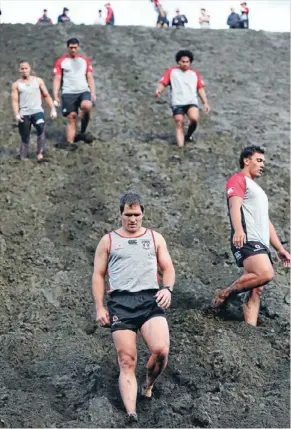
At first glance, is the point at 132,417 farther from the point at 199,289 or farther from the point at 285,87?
the point at 285,87

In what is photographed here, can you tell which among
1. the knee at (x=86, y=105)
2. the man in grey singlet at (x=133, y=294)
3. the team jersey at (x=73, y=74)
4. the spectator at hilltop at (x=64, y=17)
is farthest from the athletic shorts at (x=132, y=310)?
the spectator at hilltop at (x=64, y=17)

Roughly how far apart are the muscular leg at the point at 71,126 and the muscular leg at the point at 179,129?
1.70m

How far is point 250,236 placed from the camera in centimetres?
688

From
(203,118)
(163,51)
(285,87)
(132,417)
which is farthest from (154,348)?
(163,51)

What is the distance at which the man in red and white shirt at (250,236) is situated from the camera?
6.78m

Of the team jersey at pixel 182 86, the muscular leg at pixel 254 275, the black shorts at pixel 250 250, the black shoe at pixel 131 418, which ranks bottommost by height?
the black shoe at pixel 131 418

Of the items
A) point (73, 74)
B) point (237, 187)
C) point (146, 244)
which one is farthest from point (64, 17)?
point (146, 244)

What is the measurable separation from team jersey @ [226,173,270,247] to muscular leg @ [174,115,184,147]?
189 inches

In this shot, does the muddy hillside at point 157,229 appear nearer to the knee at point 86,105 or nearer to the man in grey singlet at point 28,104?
the man in grey singlet at point 28,104

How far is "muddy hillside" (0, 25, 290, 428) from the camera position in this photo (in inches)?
233

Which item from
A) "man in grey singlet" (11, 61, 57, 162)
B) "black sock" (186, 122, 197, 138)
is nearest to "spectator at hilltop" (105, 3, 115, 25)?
"black sock" (186, 122, 197, 138)

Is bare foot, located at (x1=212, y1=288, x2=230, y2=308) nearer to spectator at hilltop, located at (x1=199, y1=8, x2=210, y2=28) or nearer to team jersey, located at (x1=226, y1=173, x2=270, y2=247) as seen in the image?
team jersey, located at (x1=226, y1=173, x2=270, y2=247)

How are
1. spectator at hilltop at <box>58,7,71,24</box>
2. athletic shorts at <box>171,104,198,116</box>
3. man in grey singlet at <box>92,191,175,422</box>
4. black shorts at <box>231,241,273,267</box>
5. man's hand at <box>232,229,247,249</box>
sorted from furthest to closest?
spectator at hilltop at <box>58,7,71,24</box>, athletic shorts at <box>171,104,198,116</box>, black shorts at <box>231,241,273,267</box>, man's hand at <box>232,229,247,249</box>, man in grey singlet at <box>92,191,175,422</box>

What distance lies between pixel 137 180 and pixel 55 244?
2.48 m
